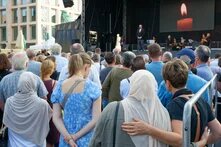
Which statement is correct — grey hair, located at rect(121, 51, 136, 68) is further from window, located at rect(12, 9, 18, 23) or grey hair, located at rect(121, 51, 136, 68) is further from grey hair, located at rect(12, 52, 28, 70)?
window, located at rect(12, 9, 18, 23)

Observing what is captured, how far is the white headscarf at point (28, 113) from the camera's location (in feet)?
12.9

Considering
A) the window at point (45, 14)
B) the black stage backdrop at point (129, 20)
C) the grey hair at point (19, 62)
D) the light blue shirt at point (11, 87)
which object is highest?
the window at point (45, 14)

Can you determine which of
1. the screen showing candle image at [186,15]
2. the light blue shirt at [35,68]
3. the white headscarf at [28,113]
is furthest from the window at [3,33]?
the white headscarf at [28,113]

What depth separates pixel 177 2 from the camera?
23141 millimetres

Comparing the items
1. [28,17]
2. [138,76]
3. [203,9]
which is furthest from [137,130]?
[28,17]

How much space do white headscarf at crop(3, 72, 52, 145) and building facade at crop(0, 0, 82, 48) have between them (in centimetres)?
4746

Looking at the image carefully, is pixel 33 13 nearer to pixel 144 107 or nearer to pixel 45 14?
pixel 45 14

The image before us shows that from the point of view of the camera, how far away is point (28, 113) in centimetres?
398

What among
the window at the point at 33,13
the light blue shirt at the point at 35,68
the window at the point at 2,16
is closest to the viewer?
the light blue shirt at the point at 35,68

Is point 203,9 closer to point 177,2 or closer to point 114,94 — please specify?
point 177,2

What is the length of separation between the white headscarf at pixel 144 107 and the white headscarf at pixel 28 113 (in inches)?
72.2

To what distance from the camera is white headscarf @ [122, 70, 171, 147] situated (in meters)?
2.35

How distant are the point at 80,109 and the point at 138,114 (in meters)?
1.09

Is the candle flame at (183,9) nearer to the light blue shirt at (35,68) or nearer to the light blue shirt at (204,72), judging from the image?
the light blue shirt at (35,68)
